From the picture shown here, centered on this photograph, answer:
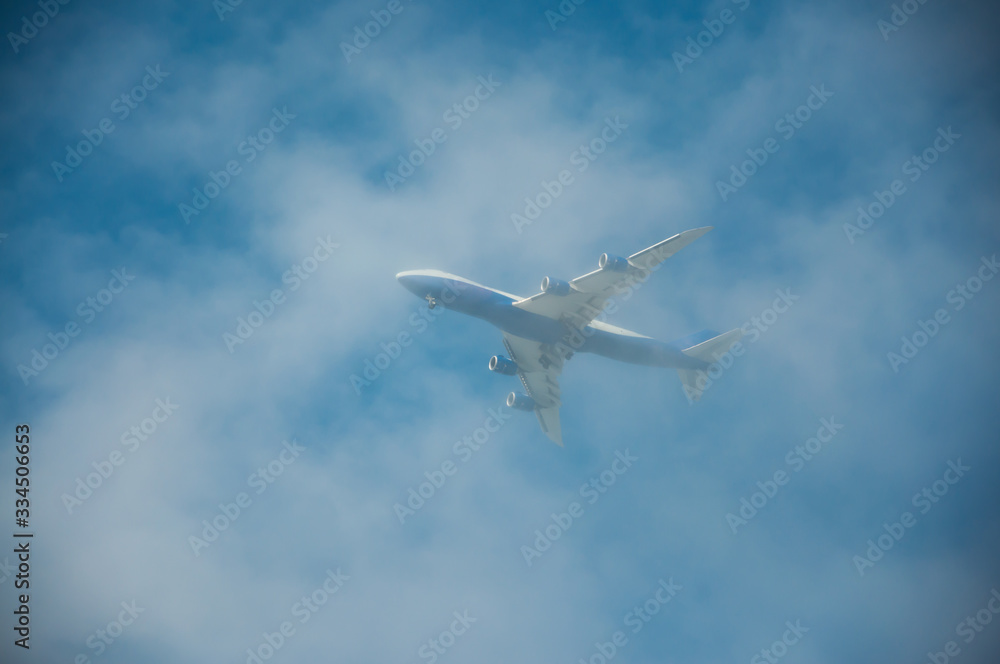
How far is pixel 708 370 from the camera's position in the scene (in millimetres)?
73938

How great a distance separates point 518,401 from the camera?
76.1 metres

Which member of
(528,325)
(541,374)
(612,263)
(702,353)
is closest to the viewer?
(612,263)

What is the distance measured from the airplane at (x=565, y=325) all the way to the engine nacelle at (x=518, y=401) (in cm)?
10

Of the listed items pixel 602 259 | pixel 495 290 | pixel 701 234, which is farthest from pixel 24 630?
pixel 701 234

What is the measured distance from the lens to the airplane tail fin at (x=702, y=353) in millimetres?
72125

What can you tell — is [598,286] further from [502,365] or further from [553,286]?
[502,365]

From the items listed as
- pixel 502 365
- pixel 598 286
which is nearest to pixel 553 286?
pixel 598 286

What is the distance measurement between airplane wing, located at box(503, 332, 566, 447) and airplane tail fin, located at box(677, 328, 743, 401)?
12554mm

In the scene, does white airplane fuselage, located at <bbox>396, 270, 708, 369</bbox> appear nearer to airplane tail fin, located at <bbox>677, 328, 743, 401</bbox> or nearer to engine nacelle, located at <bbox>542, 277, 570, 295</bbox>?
airplane tail fin, located at <bbox>677, 328, 743, 401</bbox>

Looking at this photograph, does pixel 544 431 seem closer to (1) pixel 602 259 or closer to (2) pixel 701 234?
(1) pixel 602 259

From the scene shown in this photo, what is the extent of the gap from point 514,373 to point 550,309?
428 inches

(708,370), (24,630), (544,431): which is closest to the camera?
(24,630)

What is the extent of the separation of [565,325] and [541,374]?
32.4 feet

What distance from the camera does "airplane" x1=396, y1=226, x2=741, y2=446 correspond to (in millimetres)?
62312
